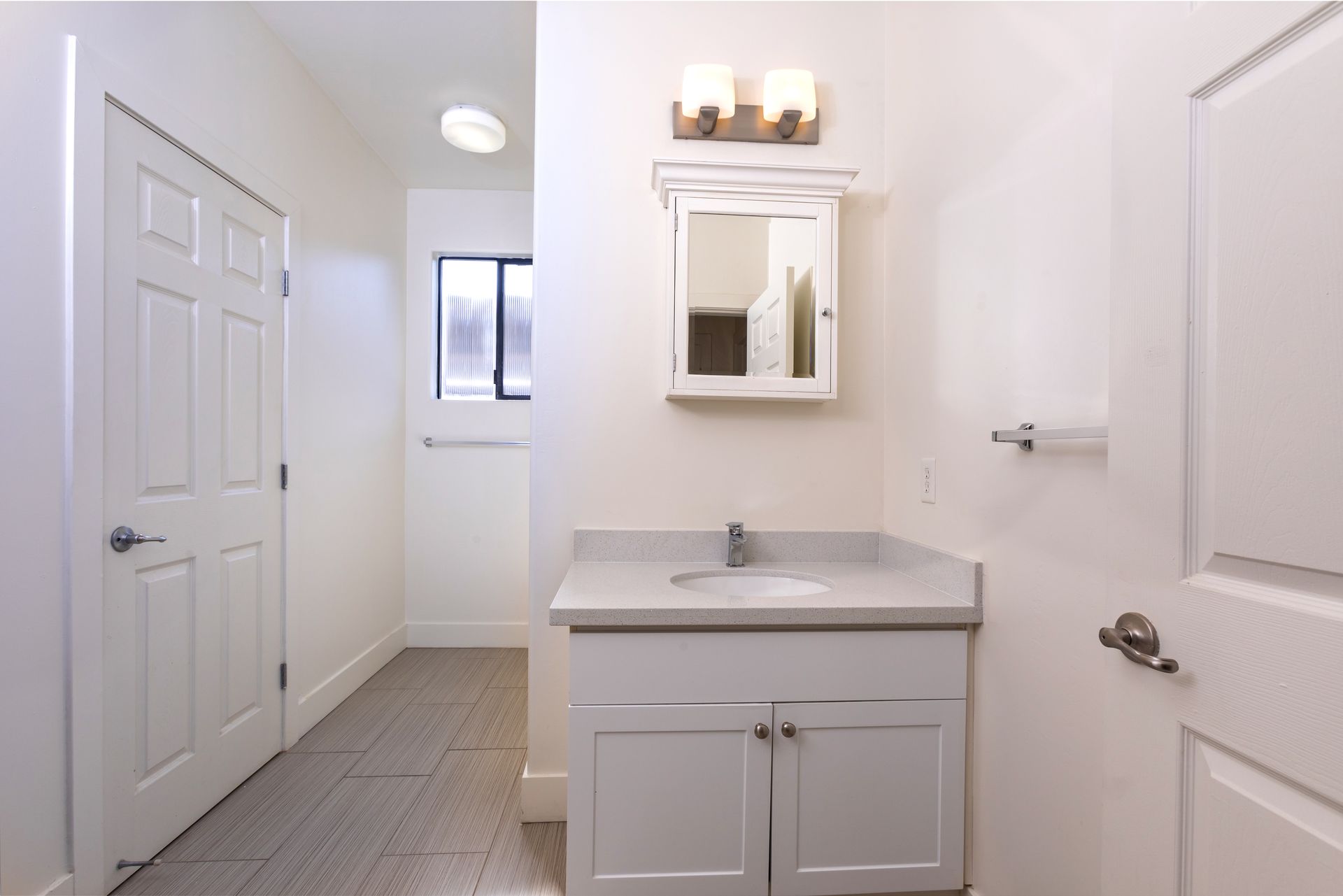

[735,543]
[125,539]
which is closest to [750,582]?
[735,543]

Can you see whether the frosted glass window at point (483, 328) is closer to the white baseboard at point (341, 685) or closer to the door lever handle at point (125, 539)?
the white baseboard at point (341, 685)

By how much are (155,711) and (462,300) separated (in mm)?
2281

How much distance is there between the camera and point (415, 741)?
2.16 metres

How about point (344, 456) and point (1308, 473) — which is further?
point (344, 456)

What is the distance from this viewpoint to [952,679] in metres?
1.31

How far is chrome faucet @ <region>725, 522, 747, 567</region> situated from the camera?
5.37ft

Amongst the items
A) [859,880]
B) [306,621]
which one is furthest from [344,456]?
Answer: [859,880]

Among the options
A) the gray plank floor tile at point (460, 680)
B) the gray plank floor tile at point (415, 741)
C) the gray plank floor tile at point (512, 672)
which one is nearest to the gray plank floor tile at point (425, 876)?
the gray plank floor tile at point (415, 741)

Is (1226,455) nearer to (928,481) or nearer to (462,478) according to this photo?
(928,481)

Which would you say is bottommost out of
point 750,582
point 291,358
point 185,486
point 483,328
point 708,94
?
point 750,582

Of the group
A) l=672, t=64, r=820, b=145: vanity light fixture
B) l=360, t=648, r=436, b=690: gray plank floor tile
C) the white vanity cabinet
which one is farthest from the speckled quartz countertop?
l=360, t=648, r=436, b=690: gray plank floor tile

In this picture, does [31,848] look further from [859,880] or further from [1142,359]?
[1142,359]

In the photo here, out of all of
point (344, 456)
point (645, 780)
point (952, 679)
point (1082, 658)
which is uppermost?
point (344, 456)

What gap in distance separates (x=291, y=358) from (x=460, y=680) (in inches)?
62.5
